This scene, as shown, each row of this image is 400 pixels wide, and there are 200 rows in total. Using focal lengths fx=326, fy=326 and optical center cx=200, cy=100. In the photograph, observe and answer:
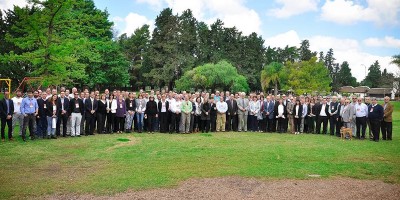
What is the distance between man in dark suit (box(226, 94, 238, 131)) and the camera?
1856cm

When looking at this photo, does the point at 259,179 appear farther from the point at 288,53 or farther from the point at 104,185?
the point at 288,53

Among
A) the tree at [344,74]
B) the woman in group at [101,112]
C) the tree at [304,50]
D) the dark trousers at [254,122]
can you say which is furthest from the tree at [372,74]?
the woman in group at [101,112]

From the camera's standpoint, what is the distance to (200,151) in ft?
39.0

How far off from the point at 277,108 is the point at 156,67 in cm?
4970

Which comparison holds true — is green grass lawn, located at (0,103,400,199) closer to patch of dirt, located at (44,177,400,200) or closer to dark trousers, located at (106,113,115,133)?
patch of dirt, located at (44,177,400,200)

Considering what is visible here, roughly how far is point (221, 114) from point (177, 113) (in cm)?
263

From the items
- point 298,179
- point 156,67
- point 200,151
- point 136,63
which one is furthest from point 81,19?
point 136,63

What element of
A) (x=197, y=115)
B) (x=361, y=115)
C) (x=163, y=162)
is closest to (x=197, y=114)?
(x=197, y=115)

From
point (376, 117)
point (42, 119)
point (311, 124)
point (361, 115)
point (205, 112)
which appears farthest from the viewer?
point (311, 124)

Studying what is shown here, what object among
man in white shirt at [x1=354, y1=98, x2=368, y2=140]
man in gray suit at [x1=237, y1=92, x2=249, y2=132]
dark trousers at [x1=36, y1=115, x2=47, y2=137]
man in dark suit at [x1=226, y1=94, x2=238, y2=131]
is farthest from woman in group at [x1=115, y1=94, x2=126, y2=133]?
man in white shirt at [x1=354, y1=98, x2=368, y2=140]

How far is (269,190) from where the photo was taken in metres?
7.54

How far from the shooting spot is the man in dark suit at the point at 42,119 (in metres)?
14.1

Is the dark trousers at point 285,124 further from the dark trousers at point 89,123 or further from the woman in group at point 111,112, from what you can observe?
the dark trousers at point 89,123

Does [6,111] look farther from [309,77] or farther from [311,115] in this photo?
[309,77]
